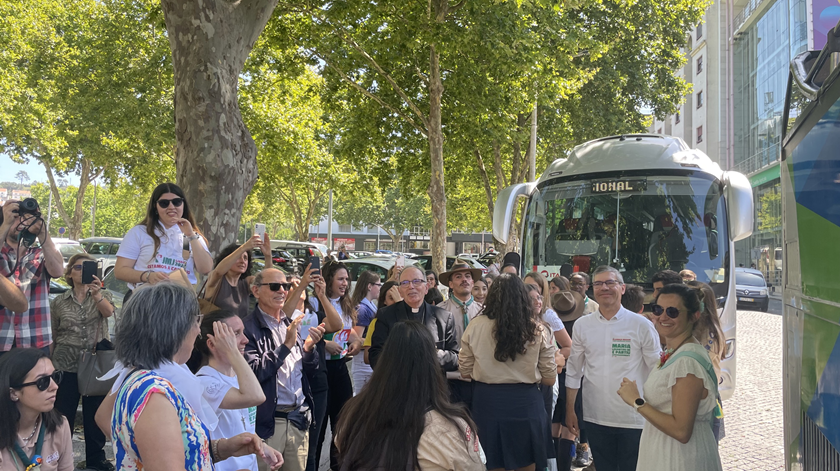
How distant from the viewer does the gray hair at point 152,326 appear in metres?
2.48

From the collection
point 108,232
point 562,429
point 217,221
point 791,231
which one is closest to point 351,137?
point 217,221

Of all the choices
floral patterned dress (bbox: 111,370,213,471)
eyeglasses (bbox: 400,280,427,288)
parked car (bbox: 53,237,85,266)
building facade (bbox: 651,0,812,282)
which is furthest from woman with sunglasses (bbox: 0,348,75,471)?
building facade (bbox: 651,0,812,282)

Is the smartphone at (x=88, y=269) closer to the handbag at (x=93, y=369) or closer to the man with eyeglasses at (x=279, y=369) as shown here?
the handbag at (x=93, y=369)

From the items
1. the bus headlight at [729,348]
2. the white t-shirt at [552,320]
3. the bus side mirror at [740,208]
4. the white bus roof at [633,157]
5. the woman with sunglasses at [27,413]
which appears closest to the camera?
the woman with sunglasses at [27,413]

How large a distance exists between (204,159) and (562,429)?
4.16 meters

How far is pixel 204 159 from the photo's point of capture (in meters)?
6.52

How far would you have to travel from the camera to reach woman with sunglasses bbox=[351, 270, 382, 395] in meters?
6.36

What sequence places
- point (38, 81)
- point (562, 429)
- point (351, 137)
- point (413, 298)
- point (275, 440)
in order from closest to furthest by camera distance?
point (275, 440) < point (413, 298) < point (562, 429) < point (351, 137) < point (38, 81)

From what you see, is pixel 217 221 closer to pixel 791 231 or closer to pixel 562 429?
pixel 562 429

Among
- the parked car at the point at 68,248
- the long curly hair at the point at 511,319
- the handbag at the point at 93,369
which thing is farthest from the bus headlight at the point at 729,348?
the parked car at the point at 68,248

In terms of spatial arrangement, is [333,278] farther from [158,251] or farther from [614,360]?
[614,360]

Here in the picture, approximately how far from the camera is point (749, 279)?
25.1 meters

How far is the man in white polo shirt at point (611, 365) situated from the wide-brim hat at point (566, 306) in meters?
1.60

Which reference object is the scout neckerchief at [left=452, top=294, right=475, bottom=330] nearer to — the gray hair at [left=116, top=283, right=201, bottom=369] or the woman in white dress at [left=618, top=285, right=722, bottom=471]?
the woman in white dress at [left=618, top=285, right=722, bottom=471]
